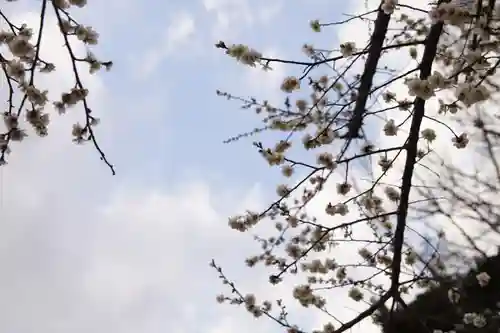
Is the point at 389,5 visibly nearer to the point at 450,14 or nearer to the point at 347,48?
the point at 450,14

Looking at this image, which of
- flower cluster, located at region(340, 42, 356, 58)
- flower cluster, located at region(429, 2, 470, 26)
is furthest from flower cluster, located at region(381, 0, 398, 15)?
flower cluster, located at region(340, 42, 356, 58)

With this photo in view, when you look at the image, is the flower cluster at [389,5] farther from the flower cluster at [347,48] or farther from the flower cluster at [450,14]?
the flower cluster at [347,48]

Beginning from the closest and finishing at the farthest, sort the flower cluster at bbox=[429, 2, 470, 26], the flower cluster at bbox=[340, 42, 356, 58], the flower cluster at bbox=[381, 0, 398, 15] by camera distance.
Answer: the flower cluster at bbox=[429, 2, 470, 26] → the flower cluster at bbox=[381, 0, 398, 15] → the flower cluster at bbox=[340, 42, 356, 58]

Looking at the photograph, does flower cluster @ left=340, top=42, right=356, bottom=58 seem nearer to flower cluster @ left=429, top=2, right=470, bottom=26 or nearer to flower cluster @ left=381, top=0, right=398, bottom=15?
flower cluster @ left=381, top=0, right=398, bottom=15

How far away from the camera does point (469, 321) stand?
16.6 feet

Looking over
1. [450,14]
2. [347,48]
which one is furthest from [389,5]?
[347,48]

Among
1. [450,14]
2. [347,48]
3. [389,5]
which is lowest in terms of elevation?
[450,14]

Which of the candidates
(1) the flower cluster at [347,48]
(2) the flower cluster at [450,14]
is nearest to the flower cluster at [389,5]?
(2) the flower cluster at [450,14]

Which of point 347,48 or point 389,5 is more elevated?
point 347,48

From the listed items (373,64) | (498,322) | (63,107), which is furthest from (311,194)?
(498,322)

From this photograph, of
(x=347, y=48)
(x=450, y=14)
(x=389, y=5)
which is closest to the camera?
(x=450, y=14)

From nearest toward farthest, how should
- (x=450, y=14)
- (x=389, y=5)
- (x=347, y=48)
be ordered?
1. (x=450, y=14)
2. (x=389, y=5)
3. (x=347, y=48)

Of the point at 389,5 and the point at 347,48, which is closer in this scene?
the point at 389,5

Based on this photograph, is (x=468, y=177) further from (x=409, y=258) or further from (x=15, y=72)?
(x=15, y=72)
